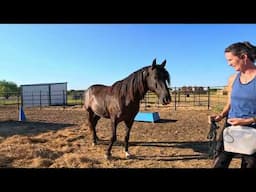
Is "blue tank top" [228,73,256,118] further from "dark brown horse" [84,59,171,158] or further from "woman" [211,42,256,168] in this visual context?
"dark brown horse" [84,59,171,158]

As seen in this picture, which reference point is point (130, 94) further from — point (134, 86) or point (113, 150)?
point (113, 150)

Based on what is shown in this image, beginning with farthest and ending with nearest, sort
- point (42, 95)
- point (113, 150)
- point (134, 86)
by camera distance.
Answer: point (42, 95)
point (113, 150)
point (134, 86)

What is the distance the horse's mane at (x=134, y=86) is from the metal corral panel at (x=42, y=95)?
20.1 metres

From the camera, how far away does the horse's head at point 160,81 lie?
4.12m

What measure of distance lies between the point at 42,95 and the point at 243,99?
25971 millimetres

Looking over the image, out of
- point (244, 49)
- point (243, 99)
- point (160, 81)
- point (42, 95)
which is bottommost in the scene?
point (243, 99)

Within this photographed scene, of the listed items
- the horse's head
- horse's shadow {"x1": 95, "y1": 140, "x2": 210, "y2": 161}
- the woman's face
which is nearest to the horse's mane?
the horse's head

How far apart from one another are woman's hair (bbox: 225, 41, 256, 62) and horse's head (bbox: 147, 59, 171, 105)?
2093 mm

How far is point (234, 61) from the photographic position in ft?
6.81

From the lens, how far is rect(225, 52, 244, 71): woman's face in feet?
6.75

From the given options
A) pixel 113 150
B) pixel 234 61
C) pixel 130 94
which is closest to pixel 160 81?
pixel 130 94

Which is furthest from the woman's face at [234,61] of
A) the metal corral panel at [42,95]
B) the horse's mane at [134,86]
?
the metal corral panel at [42,95]
